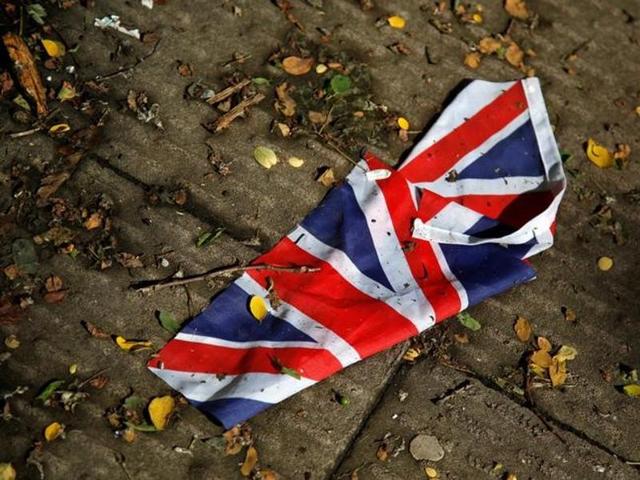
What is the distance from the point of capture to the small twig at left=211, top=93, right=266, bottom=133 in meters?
3.41

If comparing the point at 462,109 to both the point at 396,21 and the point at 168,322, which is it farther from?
the point at 168,322

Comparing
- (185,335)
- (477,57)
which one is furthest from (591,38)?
(185,335)

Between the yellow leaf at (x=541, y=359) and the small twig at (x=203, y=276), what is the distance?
1.00 m

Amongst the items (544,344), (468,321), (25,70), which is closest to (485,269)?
(468,321)

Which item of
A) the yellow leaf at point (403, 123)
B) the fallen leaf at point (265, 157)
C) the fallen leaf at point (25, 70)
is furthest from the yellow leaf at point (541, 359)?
the fallen leaf at point (25, 70)

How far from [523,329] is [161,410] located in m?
1.57

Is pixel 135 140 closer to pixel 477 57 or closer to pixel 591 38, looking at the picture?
pixel 477 57

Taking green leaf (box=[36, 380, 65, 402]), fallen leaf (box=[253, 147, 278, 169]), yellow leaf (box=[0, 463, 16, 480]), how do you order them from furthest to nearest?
fallen leaf (box=[253, 147, 278, 169]), green leaf (box=[36, 380, 65, 402]), yellow leaf (box=[0, 463, 16, 480])

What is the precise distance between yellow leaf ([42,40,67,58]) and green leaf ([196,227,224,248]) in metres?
1.18

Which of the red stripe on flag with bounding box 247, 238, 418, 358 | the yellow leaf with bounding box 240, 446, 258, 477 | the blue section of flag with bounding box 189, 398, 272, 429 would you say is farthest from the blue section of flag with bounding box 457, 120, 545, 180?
the yellow leaf with bounding box 240, 446, 258, 477

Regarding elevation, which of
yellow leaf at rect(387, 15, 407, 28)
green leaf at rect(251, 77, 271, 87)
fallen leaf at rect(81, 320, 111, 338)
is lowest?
fallen leaf at rect(81, 320, 111, 338)

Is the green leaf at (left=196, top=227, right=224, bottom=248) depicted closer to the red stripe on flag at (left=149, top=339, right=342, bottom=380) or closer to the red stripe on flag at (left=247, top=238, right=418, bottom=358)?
the red stripe on flag at (left=247, top=238, right=418, bottom=358)

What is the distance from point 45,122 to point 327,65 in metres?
1.40

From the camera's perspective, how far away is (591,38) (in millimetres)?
4184
